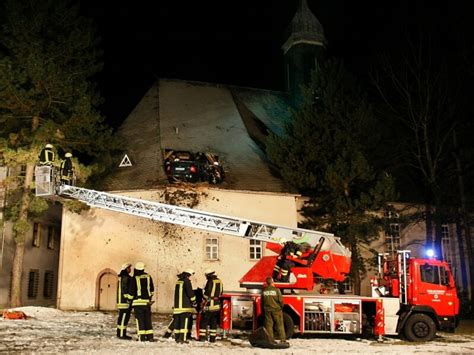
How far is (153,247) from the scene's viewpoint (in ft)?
73.2

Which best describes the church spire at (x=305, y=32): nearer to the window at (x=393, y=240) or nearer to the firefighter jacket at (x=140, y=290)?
the window at (x=393, y=240)

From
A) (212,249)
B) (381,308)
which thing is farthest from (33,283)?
(381,308)

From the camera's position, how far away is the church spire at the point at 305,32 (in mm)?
33719

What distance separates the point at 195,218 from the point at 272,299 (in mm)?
3040

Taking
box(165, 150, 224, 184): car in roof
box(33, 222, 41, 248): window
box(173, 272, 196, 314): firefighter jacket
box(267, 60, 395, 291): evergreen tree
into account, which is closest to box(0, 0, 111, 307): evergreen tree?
box(165, 150, 224, 184): car in roof

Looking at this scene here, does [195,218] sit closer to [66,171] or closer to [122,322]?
[122,322]

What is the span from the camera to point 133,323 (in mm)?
16312

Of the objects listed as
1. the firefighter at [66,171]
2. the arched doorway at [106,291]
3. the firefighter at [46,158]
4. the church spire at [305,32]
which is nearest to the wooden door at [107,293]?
the arched doorway at [106,291]

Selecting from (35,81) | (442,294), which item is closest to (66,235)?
(35,81)

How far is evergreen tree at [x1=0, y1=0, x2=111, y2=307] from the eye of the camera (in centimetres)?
1992

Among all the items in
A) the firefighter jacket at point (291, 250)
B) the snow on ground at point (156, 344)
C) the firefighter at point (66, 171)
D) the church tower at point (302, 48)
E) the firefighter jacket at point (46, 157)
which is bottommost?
the snow on ground at point (156, 344)

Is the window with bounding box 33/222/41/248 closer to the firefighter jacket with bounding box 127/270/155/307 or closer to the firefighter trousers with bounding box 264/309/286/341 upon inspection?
the firefighter jacket with bounding box 127/270/155/307

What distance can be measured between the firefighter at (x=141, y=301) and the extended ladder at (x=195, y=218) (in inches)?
74.6

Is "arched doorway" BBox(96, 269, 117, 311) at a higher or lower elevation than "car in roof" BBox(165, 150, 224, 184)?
lower
